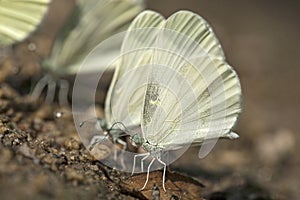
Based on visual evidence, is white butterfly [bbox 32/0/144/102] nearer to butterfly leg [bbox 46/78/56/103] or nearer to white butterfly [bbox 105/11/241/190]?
butterfly leg [bbox 46/78/56/103]

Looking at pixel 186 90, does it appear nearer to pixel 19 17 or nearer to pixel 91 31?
pixel 19 17

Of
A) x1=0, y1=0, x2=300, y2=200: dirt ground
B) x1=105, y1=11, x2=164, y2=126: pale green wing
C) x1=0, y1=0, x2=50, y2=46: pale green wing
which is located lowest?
x1=0, y1=0, x2=300, y2=200: dirt ground

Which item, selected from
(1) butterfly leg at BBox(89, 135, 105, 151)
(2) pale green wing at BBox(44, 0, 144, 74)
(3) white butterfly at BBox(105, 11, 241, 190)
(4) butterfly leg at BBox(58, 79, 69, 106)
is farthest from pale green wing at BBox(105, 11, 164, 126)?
(4) butterfly leg at BBox(58, 79, 69, 106)

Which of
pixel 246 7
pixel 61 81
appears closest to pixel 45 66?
pixel 61 81

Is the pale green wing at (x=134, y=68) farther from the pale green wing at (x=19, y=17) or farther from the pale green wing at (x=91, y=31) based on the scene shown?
the pale green wing at (x=91, y=31)

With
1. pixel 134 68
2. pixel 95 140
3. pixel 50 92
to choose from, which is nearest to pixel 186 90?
pixel 134 68

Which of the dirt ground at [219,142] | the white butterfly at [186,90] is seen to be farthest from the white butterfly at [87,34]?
the white butterfly at [186,90]

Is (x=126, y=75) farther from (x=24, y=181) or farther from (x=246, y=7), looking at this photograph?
(x=246, y=7)

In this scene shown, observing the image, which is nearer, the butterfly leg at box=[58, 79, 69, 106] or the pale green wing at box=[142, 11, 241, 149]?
the pale green wing at box=[142, 11, 241, 149]
